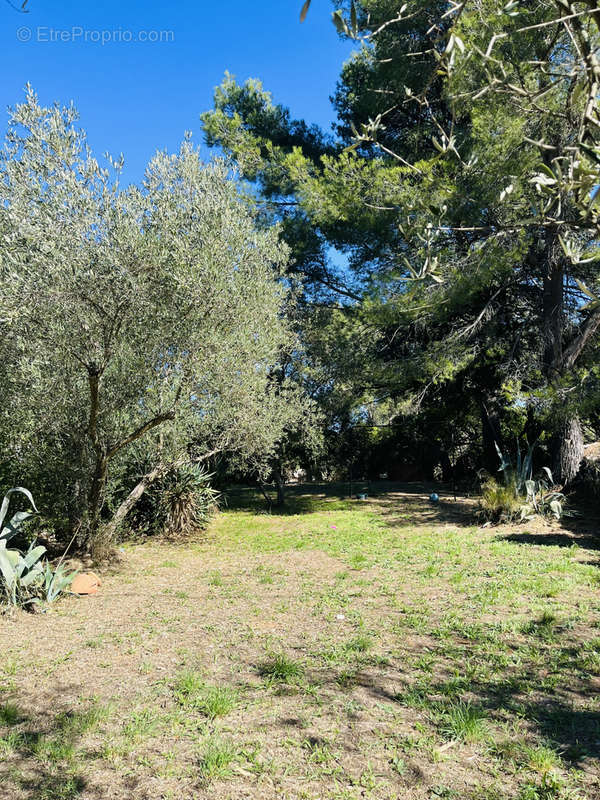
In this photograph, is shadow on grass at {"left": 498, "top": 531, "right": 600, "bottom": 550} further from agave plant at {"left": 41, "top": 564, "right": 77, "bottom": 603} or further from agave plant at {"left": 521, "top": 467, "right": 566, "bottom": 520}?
agave plant at {"left": 41, "top": 564, "right": 77, "bottom": 603}

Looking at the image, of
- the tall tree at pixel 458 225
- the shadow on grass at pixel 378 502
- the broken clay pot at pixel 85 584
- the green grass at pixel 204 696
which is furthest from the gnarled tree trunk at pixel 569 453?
the green grass at pixel 204 696

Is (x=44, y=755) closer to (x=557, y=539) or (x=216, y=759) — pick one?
(x=216, y=759)

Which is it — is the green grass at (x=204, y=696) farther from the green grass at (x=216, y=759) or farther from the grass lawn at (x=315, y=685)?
the green grass at (x=216, y=759)

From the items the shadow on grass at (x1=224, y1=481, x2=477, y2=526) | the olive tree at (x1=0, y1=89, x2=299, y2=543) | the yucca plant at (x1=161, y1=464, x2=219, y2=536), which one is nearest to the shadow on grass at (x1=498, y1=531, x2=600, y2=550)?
the shadow on grass at (x1=224, y1=481, x2=477, y2=526)

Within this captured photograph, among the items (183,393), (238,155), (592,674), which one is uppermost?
(238,155)

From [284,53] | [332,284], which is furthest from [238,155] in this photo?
[284,53]

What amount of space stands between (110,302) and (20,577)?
10.3ft

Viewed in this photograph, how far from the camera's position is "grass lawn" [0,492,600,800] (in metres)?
2.62

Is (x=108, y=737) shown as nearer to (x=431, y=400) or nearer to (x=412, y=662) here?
(x=412, y=662)

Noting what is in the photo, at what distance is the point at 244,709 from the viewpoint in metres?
3.29

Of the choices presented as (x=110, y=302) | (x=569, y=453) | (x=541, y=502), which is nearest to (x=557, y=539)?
(x=541, y=502)

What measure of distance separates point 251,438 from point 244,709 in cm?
619

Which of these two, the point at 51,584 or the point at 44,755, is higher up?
the point at 51,584

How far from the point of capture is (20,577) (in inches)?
213
